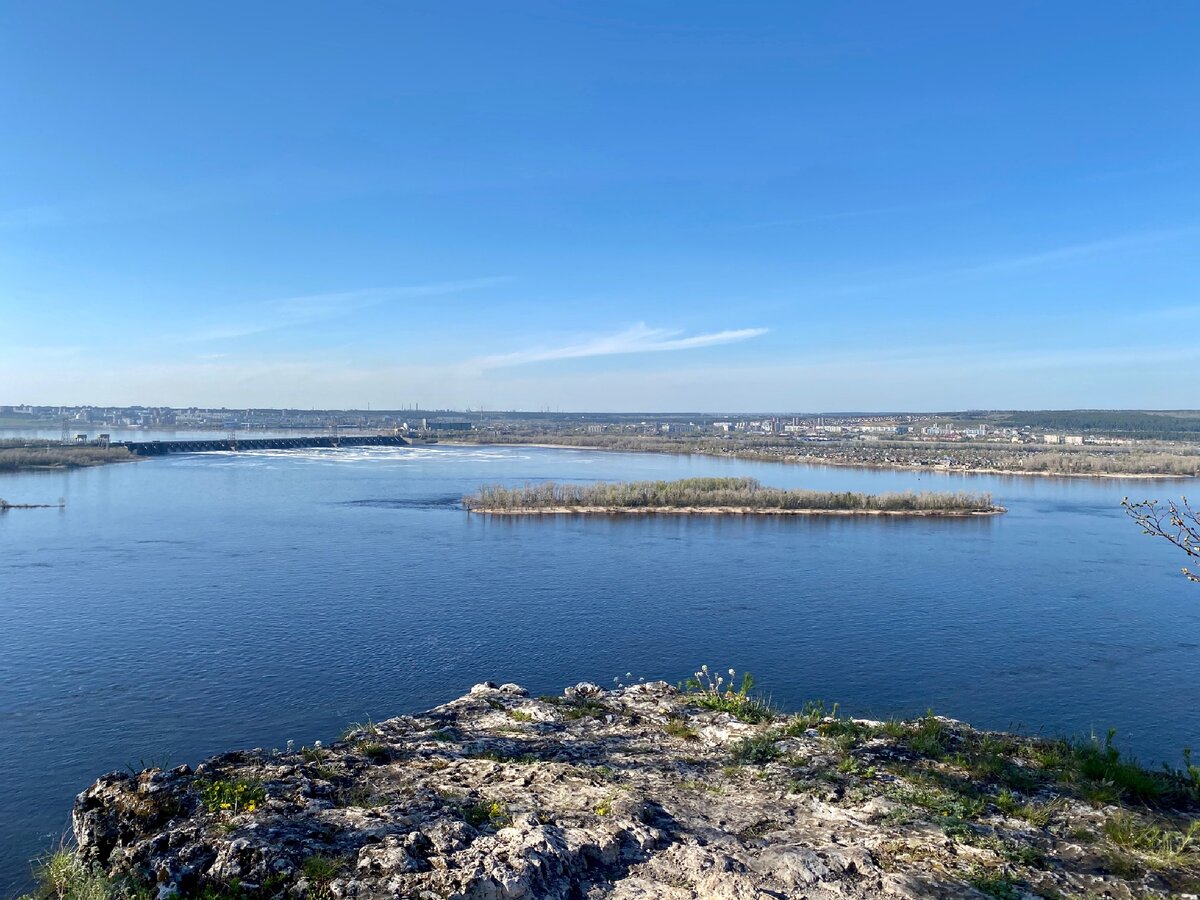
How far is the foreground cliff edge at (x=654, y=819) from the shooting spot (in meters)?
5.81

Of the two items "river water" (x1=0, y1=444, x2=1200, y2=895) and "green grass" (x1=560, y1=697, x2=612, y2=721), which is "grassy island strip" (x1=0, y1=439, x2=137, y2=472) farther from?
"green grass" (x1=560, y1=697, x2=612, y2=721)

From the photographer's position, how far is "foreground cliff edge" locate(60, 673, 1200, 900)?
229 inches

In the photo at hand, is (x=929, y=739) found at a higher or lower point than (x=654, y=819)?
lower

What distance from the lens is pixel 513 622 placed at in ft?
74.7

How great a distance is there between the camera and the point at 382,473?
239 feet

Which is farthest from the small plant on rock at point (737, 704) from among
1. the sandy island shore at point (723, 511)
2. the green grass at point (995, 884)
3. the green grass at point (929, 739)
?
the sandy island shore at point (723, 511)

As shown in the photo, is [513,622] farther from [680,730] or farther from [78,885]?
[78,885]

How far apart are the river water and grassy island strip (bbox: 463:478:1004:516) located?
13.6 ft

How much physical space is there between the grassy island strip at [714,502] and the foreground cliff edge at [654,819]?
39.9 m

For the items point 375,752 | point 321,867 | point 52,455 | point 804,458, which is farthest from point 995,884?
point 804,458

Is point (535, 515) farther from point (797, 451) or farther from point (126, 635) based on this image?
point (797, 451)

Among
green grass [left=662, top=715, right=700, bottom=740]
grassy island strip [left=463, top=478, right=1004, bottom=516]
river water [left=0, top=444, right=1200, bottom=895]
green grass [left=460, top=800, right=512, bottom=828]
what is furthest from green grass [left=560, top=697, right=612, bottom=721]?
grassy island strip [left=463, top=478, right=1004, bottom=516]

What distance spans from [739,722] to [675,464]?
271 ft

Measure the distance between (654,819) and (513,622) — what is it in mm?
16353
